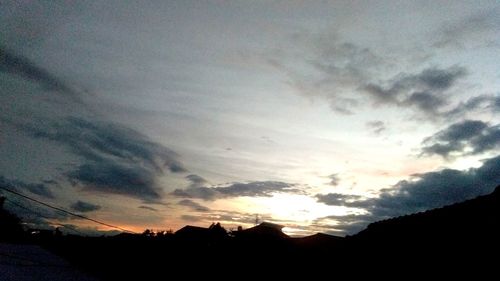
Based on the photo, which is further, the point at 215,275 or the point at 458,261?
the point at 215,275

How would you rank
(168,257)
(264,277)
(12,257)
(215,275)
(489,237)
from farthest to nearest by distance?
1. (168,257)
2. (215,275)
3. (264,277)
4. (12,257)
5. (489,237)

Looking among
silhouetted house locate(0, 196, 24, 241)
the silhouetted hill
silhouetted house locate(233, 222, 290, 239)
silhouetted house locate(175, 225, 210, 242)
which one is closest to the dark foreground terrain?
the silhouetted hill

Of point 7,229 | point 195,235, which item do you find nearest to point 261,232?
point 195,235

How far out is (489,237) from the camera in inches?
257

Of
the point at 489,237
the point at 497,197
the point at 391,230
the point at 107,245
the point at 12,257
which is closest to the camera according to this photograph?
the point at 489,237

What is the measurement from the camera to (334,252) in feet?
35.0

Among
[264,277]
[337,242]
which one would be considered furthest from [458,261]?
[264,277]

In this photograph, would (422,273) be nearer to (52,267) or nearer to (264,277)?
(264,277)

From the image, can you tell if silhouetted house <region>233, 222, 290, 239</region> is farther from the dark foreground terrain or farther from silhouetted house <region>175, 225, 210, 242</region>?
the dark foreground terrain

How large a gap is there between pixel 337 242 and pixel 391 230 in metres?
1.75

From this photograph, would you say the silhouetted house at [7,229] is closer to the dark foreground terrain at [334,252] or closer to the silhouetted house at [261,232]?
the dark foreground terrain at [334,252]

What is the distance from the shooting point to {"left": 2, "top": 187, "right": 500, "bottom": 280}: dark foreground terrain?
6953 mm

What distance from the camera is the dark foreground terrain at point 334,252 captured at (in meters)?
6.95

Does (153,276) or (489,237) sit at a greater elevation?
(489,237)
